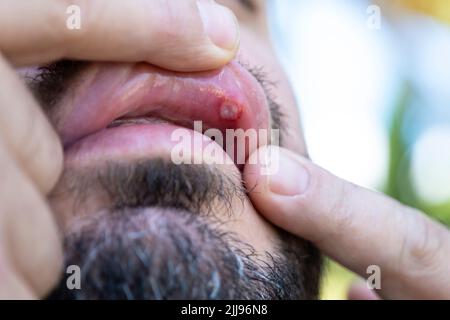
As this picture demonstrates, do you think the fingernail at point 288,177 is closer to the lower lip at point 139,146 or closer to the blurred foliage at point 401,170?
the lower lip at point 139,146

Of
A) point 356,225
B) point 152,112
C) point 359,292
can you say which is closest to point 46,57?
point 152,112

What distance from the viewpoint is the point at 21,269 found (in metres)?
0.41

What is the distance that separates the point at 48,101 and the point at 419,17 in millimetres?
3381

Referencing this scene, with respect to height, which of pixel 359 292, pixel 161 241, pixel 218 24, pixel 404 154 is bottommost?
pixel 359 292

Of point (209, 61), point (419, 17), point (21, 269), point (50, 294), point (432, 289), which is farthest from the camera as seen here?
point (419, 17)

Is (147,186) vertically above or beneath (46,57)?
beneath

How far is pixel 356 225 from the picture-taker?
767 mm

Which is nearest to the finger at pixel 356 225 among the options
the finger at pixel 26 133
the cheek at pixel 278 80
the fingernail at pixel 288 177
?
the fingernail at pixel 288 177

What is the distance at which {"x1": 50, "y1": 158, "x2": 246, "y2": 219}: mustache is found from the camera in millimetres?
562

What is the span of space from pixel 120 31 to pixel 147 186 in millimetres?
160

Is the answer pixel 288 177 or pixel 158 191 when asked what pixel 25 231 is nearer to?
pixel 158 191

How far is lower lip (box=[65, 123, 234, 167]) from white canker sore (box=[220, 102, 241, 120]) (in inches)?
3.5
